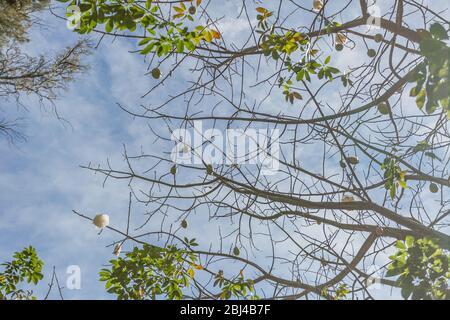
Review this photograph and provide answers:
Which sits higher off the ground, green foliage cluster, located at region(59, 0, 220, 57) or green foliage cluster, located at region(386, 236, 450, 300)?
green foliage cluster, located at region(59, 0, 220, 57)

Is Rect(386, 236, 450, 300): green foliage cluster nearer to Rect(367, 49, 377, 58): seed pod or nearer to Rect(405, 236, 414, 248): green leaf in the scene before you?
Rect(405, 236, 414, 248): green leaf

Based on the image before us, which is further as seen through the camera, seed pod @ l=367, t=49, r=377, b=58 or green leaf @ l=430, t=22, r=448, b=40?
seed pod @ l=367, t=49, r=377, b=58

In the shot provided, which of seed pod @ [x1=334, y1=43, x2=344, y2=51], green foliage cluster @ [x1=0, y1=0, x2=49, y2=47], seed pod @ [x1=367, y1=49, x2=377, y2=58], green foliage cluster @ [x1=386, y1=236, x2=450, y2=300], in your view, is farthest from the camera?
green foliage cluster @ [x1=0, y1=0, x2=49, y2=47]

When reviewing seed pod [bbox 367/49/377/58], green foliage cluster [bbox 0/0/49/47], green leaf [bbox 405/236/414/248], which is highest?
green foliage cluster [bbox 0/0/49/47]

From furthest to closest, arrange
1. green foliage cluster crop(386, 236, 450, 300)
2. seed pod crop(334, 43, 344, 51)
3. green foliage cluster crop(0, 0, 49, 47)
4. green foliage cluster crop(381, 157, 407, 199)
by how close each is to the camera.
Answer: green foliage cluster crop(0, 0, 49, 47)
seed pod crop(334, 43, 344, 51)
green foliage cluster crop(381, 157, 407, 199)
green foliage cluster crop(386, 236, 450, 300)

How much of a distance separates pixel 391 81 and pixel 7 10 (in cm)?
621

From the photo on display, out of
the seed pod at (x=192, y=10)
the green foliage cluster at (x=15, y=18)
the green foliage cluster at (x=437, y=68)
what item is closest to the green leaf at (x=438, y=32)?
the green foliage cluster at (x=437, y=68)

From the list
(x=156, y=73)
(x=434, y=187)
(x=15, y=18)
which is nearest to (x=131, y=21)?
(x=156, y=73)

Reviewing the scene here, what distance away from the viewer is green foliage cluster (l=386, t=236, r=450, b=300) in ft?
4.34

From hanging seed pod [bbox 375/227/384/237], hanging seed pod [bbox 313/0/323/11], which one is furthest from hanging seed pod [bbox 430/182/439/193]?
hanging seed pod [bbox 313/0/323/11]
